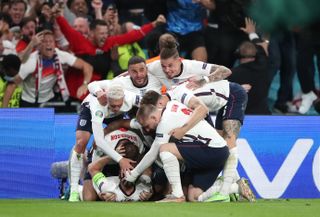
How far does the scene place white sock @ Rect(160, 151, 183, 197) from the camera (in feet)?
25.7

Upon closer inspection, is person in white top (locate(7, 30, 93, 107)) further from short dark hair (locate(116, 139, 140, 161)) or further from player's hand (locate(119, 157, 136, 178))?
player's hand (locate(119, 157, 136, 178))

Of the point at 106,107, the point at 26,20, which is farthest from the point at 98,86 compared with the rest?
the point at 26,20

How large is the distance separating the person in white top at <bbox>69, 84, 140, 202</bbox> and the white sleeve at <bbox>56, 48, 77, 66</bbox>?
134 inches

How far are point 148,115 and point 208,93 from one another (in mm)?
1160

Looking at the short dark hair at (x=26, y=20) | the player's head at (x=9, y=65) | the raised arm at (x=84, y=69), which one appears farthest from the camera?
the short dark hair at (x=26, y=20)

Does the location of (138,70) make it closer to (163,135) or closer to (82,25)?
(163,135)

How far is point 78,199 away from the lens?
29.7 feet

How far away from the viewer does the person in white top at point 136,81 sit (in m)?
8.65

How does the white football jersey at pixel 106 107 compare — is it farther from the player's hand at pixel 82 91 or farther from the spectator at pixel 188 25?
the spectator at pixel 188 25

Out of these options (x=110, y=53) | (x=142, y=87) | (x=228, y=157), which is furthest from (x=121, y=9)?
(x=228, y=157)

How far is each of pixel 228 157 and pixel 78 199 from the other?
6.82ft

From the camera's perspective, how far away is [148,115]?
25.6ft

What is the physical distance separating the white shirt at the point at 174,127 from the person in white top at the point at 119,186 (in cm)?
42

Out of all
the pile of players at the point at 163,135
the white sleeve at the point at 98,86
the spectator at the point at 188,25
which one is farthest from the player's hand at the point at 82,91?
the white sleeve at the point at 98,86
